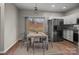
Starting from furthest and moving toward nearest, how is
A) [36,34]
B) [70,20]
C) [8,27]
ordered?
[8,27], [70,20], [36,34]

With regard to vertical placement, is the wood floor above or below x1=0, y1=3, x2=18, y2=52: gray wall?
below

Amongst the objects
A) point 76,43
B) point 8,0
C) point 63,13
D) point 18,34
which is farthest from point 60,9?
point 8,0

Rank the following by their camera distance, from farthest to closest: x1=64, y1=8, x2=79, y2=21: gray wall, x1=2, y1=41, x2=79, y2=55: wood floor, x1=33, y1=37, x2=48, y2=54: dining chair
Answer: x1=33, y1=37, x2=48, y2=54: dining chair < x1=2, y1=41, x2=79, y2=55: wood floor < x1=64, y1=8, x2=79, y2=21: gray wall

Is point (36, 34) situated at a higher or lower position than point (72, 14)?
lower

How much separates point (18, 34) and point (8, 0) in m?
2.29

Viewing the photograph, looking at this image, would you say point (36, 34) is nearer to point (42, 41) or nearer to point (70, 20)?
point (42, 41)

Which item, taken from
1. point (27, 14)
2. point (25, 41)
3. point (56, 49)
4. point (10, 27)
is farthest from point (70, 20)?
point (10, 27)

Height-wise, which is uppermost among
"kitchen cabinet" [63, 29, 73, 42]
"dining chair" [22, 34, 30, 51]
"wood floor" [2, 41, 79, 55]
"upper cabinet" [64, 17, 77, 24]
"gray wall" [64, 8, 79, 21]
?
"gray wall" [64, 8, 79, 21]

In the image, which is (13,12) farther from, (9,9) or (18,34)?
(18,34)

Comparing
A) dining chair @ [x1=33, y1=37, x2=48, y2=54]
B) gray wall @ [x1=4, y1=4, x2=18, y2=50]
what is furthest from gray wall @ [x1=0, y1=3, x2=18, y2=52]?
dining chair @ [x1=33, y1=37, x2=48, y2=54]

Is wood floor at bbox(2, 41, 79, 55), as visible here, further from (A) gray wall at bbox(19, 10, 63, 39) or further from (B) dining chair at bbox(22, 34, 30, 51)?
(A) gray wall at bbox(19, 10, 63, 39)

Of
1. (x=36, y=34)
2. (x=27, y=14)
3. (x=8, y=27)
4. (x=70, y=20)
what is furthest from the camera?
(x=8, y=27)

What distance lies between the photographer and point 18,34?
13.6 ft

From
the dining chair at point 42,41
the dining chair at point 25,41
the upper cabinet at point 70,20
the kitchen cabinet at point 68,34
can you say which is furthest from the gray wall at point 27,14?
the kitchen cabinet at point 68,34
